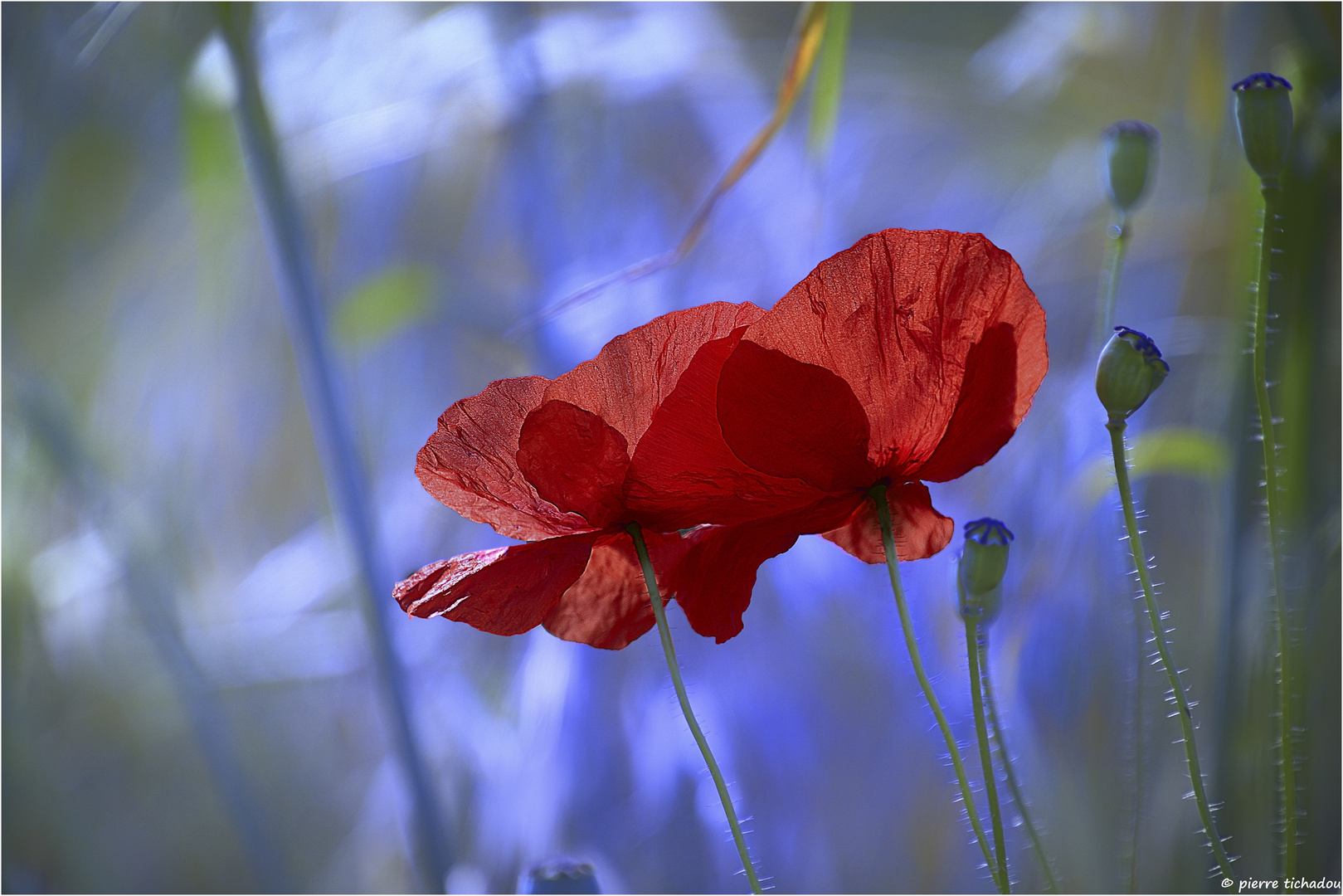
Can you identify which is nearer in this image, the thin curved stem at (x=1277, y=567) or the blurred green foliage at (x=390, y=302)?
the thin curved stem at (x=1277, y=567)

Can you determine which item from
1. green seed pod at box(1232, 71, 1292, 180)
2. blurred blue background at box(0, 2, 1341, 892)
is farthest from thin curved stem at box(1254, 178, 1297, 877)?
blurred blue background at box(0, 2, 1341, 892)

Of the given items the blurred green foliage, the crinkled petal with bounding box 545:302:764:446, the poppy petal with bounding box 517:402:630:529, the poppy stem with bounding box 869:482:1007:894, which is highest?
the blurred green foliage

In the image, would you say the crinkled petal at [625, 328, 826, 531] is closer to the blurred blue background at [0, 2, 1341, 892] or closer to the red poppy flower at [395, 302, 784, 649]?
the red poppy flower at [395, 302, 784, 649]

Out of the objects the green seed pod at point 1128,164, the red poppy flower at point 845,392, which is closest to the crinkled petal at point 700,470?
the red poppy flower at point 845,392

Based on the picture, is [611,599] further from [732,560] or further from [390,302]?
[390,302]

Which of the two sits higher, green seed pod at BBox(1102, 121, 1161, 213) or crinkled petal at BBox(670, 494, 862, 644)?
green seed pod at BBox(1102, 121, 1161, 213)

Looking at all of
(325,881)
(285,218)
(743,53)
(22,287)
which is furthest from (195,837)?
(743,53)

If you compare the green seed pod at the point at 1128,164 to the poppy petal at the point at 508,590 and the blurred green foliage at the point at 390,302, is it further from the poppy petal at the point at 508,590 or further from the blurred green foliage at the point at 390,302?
the blurred green foliage at the point at 390,302

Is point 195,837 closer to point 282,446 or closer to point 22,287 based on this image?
point 282,446
